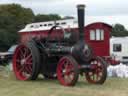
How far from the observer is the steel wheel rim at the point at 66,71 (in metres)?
11.3

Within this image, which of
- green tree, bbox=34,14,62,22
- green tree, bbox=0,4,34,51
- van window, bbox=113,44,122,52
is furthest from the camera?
green tree, bbox=34,14,62,22

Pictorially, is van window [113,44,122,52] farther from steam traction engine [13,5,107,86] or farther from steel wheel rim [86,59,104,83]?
steel wheel rim [86,59,104,83]

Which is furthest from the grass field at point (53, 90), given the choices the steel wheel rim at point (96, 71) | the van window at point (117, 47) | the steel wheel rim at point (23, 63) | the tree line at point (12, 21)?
the van window at point (117, 47)

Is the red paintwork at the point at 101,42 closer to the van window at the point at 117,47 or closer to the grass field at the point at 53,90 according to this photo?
the van window at the point at 117,47

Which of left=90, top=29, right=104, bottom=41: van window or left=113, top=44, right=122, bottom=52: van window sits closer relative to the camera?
left=90, top=29, right=104, bottom=41: van window

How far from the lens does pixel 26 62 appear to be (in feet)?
42.1

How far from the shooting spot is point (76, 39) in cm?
1195

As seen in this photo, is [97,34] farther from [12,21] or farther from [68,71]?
[12,21]

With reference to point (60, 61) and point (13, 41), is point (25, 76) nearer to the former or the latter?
point (60, 61)

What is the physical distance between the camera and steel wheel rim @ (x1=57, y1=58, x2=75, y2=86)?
1134 cm

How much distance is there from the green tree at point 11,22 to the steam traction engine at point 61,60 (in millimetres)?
28959

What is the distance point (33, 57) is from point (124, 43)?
21.1 m

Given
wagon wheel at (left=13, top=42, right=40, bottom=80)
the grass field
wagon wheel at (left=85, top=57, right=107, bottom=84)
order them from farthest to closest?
wagon wheel at (left=13, top=42, right=40, bottom=80), wagon wheel at (left=85, top=57, right=107, bottom=84), the grass field

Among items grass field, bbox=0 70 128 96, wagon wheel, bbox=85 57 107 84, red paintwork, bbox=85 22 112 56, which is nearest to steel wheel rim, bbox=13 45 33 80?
grass field, bbox=0 70 128 96
